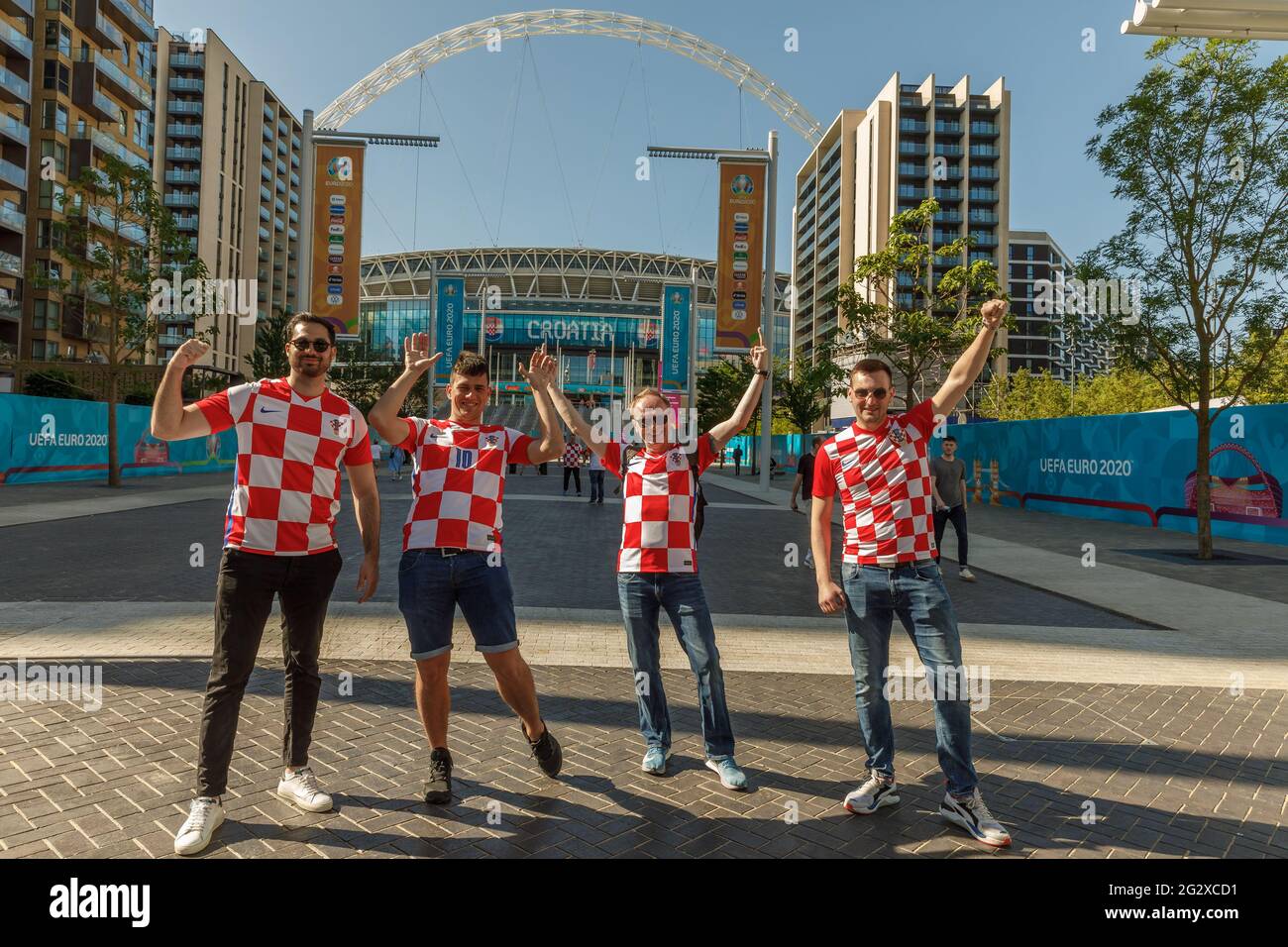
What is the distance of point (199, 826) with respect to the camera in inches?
118

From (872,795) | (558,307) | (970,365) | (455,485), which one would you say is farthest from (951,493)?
(558,307)

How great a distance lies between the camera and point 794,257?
402 ft

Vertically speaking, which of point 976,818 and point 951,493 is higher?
point 951,493

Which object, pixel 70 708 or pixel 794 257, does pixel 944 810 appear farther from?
pixel 794 257

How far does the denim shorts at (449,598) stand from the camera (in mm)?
3469

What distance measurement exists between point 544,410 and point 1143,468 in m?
19.2

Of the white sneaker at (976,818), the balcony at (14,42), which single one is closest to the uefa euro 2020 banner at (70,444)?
the white sneaker at (976,818)

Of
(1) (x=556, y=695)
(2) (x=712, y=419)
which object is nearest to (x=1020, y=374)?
(2) (x=712, y=419)

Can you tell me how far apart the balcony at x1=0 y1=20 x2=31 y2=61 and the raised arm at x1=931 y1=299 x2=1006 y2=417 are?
58168mm

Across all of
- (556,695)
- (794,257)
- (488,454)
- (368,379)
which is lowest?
(556,695)

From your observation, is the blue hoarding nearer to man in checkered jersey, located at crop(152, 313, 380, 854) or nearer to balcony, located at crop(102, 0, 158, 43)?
man in checkered jersey, located at crop(152, 313, 380, 854)

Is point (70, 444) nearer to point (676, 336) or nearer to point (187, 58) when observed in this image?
point (676, 336)

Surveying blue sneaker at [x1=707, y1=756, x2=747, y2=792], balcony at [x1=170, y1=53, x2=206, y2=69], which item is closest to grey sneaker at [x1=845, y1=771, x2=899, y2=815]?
blue sneaker at [x1=707, y1=756, x2=747, y2=792]
